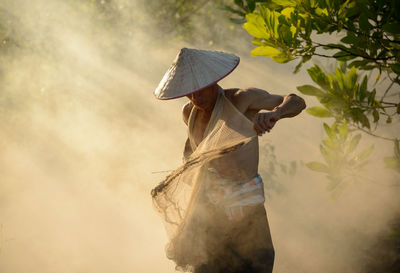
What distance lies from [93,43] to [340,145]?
624cm

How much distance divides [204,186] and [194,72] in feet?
2.18

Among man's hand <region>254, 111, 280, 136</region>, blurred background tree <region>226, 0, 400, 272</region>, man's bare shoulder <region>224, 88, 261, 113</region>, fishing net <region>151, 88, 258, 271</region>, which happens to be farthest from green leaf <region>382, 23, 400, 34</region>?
man's bare shoulder <region>224, 88, 261, 113</region>

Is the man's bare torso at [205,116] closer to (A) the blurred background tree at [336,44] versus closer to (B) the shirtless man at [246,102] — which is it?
(B) the shirtless man at [246,102]

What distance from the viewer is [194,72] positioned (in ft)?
6.64

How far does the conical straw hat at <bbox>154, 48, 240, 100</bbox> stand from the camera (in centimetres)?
198

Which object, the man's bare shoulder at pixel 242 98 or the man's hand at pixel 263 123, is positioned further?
the man's bare shoulder at pixel 242 98

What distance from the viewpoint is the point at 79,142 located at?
7.31m

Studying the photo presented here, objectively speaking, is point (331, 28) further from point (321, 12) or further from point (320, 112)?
point (320, 112)

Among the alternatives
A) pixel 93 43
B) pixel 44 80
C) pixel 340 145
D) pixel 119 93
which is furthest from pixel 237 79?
pixel 340 145

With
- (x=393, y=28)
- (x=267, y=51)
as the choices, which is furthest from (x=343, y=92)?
(x=393, y=28)

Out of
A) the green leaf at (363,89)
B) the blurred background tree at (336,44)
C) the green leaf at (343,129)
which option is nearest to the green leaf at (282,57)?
the blurred background tree at (336,44)

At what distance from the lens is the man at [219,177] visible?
1982 mm

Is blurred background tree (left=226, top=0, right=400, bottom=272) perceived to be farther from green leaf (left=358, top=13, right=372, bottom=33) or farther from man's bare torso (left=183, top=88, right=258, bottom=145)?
man's bare torso (left=183, top=88, right=258, bottom=145)

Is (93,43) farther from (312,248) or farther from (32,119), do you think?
(312,248)
